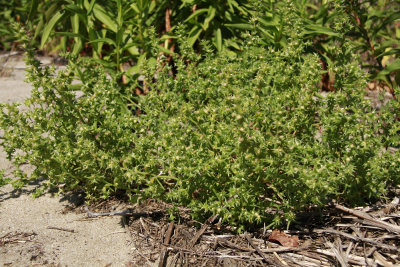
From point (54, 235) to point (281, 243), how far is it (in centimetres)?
153

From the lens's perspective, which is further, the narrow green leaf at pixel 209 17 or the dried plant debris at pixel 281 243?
the narrow green leaf at pixel 209 17

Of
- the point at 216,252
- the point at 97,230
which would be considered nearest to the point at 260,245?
the point at 216,252

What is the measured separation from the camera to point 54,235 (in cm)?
264

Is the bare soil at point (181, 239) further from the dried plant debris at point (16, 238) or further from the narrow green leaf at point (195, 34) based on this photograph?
the narrow green leaf at point (195, 34)

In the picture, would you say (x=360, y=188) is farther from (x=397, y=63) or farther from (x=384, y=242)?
(x=397, y=63)

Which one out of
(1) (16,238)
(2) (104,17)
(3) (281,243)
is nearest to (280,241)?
(3) (281,243)

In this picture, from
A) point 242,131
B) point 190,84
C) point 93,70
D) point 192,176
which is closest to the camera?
point 242,131

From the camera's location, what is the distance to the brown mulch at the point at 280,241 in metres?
2.34

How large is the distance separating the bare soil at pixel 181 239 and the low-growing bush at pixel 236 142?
0.14 m

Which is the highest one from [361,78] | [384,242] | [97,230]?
[361,78]

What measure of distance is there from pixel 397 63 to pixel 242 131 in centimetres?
203

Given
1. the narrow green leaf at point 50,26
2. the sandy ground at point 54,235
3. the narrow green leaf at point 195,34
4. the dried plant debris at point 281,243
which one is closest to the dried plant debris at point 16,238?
the sandy ground at point 54,235

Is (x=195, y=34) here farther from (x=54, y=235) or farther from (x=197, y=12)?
(x=54, y=235)

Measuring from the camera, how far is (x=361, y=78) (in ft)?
7.91
